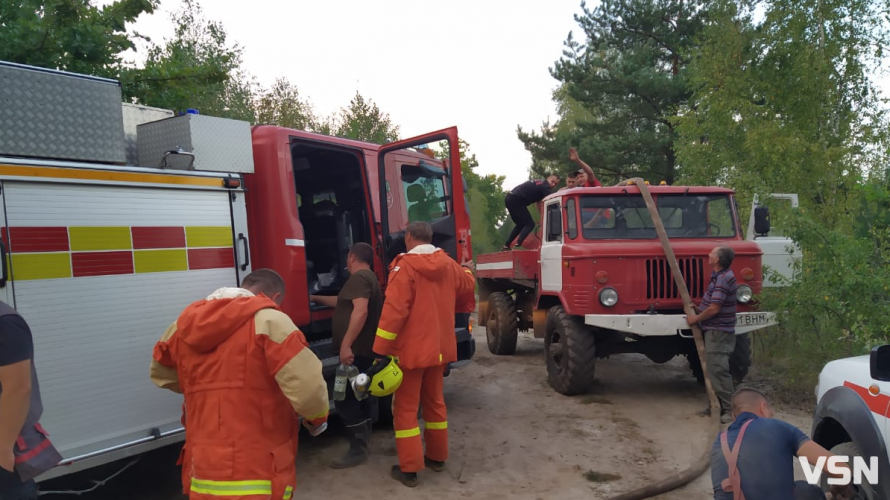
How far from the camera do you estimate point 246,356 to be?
2.49 meters

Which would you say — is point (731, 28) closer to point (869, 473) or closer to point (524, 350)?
point (524, 350)

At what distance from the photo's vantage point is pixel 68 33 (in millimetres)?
6605

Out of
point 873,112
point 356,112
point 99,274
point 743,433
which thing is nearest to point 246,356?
point 99,274

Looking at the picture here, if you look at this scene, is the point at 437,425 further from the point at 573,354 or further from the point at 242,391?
the point at 573,354

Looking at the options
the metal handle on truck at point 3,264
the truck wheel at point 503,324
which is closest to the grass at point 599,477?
the metal handle on truck at point 3,264

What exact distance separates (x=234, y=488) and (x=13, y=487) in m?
0.85

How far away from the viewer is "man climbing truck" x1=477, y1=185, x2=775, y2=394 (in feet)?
21.1

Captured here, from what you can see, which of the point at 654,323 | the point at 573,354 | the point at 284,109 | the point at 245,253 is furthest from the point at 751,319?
the point at 284,109

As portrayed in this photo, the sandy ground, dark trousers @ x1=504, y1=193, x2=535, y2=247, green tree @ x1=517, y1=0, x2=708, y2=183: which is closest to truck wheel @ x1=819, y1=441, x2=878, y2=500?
the sandy ground

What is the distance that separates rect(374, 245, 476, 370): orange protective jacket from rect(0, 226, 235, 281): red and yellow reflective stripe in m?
1.20

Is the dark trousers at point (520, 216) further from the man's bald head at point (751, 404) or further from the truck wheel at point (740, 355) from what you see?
the man's bald head at point (751, 404)

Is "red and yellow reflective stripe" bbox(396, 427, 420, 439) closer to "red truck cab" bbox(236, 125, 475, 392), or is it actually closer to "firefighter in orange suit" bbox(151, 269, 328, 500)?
"red truck cab" bbox(236, 125, 475, 392)

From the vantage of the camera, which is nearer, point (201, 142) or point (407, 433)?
point (201, 142)

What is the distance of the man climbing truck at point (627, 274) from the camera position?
6.45 metres
